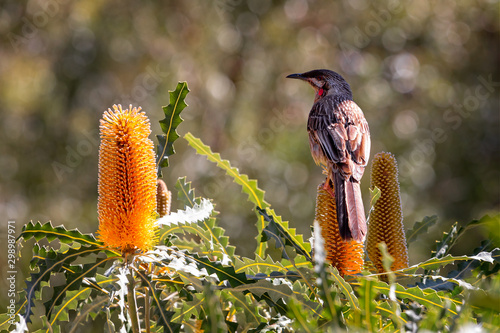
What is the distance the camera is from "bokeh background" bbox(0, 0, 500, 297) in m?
9.95

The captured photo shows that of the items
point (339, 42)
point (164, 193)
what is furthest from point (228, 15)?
point (164, 193)

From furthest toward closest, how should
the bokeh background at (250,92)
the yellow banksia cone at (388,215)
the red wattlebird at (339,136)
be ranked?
the bokeh background at (250,92) < the red wattlebird at (339,136) < the yellow banksia cone at (388,215)

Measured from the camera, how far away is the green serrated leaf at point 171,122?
1734 mm

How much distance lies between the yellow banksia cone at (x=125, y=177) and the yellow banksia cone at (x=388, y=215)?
0.72 meters

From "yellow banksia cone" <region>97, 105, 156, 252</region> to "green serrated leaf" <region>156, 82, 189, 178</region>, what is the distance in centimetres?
11

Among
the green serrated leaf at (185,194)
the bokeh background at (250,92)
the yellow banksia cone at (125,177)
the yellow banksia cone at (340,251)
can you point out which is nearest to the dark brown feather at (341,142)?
the yellow banksia cone at (340,251)

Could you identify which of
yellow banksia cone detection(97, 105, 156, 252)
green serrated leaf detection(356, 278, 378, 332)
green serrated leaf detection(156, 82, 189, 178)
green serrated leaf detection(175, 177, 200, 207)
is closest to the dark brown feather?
green serrated leaf detection(175, 177, 200, 207)

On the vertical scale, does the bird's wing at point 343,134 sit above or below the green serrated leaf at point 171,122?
above

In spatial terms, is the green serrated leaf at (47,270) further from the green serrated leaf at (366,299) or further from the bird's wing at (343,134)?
the bird's wing at (343,134)

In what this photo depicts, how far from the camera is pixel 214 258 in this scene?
172 centimetres

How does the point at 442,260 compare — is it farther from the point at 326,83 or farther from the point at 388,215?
the point at 326,83

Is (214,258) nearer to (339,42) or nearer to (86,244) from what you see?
(86,244)

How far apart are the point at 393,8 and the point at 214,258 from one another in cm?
1116

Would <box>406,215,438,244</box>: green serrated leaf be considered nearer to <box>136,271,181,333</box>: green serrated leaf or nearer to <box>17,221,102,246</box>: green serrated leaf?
<box>136,271,181,333</box>: green serrated leaf
